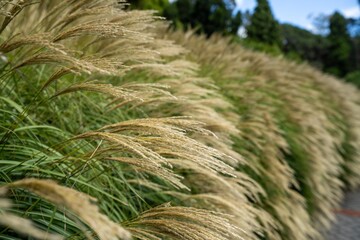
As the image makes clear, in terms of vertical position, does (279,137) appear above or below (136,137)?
below

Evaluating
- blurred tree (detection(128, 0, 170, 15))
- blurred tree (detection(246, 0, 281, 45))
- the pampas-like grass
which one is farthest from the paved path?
blurred tree (detection(246, 0, 281, 45))

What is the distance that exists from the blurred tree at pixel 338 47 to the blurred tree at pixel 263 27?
49.5 feet

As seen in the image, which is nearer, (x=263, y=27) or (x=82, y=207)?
(x=82, y=207)

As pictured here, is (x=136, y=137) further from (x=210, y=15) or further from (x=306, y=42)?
(x=306, y=42)

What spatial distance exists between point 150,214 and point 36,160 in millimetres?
476

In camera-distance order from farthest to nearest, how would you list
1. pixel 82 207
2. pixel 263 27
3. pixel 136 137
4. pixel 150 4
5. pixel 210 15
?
pixel 263 27, pixel 210 15, pixel 150 4, pixel 136 137, pixel 82 207

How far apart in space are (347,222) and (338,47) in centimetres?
2527

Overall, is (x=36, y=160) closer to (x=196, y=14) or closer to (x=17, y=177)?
(x=17, y=177)

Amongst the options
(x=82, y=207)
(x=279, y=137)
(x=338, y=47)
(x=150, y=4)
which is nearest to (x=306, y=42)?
(x=338, y=47)

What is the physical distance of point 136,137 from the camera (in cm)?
124

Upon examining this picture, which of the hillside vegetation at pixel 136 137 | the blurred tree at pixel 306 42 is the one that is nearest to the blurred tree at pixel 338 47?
the blurred tree at pixel 306 42

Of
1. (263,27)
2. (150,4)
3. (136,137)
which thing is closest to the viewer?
(136,137)

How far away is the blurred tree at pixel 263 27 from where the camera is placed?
13174 millimetres

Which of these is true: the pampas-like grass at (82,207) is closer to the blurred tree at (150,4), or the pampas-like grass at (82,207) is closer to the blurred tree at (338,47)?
the blurred tree at (150,4)
